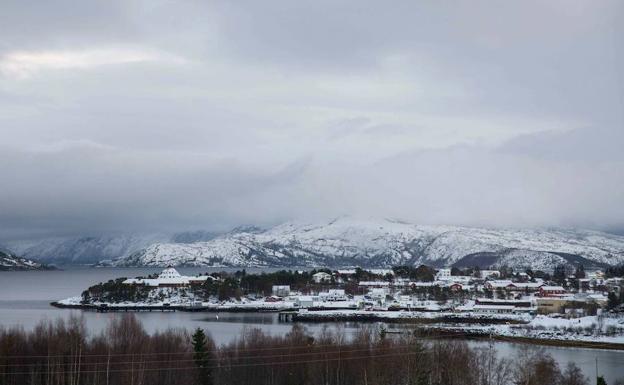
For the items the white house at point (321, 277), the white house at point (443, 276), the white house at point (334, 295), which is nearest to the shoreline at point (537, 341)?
the white house at point (334, 295)

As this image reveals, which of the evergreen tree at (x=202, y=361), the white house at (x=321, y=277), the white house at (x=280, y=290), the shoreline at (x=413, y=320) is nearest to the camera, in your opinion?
the evergreen tree at (x=202, y=361)

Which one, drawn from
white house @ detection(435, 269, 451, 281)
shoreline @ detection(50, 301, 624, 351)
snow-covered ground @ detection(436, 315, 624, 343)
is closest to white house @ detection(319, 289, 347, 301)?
shoreline @ detection(50, 301, 624, 351)

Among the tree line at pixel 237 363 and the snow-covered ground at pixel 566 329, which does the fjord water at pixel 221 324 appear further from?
the tree line at pixel 237 363

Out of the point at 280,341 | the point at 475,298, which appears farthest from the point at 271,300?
the point at 280,341

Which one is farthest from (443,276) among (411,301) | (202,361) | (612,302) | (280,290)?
(202,361)

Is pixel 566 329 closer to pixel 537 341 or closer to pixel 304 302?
pixel 537 341

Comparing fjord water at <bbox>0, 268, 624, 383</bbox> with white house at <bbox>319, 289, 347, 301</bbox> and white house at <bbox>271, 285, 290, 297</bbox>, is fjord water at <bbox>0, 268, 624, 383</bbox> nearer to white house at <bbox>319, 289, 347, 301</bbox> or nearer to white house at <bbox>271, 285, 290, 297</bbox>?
white house at <bbox>319, 289, 347, 301</bbox>

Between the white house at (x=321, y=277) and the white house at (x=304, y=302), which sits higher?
the white house at (x=321, y=277)
